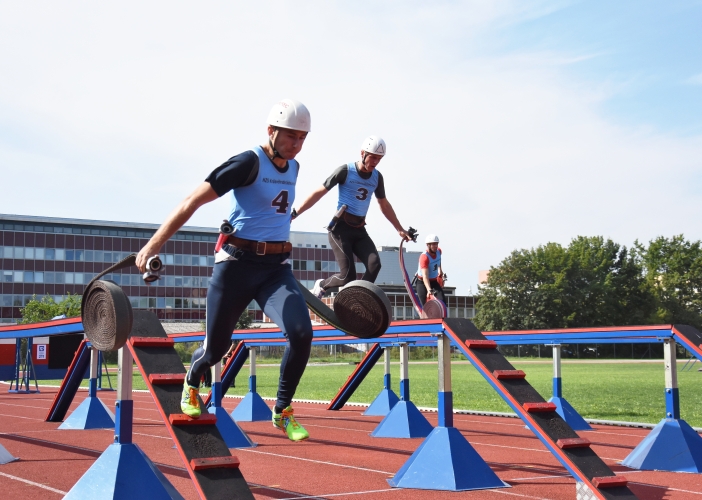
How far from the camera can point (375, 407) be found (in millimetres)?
16062

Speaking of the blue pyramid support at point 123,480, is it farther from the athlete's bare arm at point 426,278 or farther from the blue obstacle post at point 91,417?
the athlete's bare arm at point 426,278

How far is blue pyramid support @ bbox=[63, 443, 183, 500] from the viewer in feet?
18.9

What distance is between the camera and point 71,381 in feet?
45.2

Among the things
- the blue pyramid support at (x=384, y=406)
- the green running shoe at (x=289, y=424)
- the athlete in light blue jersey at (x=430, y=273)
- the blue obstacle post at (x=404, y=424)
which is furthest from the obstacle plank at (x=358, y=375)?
the green running shoe at (x=289, y=424)

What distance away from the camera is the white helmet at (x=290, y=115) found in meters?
5.80

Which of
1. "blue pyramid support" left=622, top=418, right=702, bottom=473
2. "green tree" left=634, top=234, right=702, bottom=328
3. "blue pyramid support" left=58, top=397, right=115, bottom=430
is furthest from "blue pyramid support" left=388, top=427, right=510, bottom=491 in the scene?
"green tree" left=634, top=234, right=702, bottom=328

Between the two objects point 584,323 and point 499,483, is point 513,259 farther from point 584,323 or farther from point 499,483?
point 499,483

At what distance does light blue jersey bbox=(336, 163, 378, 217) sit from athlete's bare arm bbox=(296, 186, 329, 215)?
0.29m

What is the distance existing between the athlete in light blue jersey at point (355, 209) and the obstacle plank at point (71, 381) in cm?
527

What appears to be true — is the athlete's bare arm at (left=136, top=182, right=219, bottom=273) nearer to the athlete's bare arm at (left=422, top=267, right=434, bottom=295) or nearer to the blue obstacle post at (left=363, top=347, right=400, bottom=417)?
the athlete's bare arm at (left=422, top=267, right=434, bottom=295)

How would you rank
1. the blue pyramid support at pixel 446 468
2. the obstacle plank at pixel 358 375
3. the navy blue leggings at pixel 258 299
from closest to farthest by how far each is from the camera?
1. the navy blue leggings at pixel 258 299
2. the blue pyramid support at pixel 446 468
3. the obstacle plank at pixel 358 375

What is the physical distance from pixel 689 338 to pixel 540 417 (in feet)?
10.1

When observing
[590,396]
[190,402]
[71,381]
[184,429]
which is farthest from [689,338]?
[590,396]

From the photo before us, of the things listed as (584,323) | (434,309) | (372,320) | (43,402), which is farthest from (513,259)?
(372,320)
